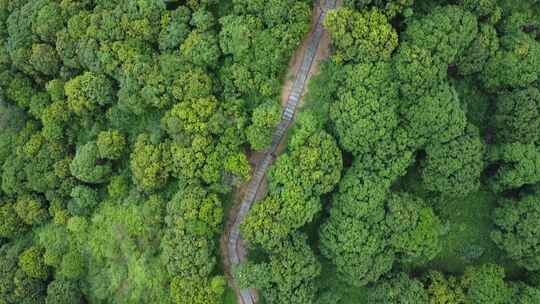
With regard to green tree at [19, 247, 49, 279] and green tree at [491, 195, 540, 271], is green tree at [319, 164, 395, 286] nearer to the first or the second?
green tree at [491, 195, 540, 271]

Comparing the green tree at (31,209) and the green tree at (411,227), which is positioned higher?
the green tree at (411,227)

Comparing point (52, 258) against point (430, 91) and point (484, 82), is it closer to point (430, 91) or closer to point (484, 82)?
point (430, 91)

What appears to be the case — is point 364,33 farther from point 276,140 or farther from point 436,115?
point 276,140

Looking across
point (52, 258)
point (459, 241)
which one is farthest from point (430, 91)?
point (52, 258)

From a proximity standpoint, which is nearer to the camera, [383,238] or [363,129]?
[363,129]

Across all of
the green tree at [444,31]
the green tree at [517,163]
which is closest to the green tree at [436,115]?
the green tree at [444,31]

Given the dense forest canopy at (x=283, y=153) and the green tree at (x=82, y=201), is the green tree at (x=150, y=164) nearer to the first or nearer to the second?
the dense forest canopy at (x=283, y=153)

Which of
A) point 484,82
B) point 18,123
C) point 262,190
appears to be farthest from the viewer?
point 18,123
